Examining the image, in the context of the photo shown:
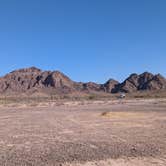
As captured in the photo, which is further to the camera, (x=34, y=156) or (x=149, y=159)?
(x=34, y=156)

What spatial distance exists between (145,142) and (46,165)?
6.49 meters

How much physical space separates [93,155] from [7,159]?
3088 millimetres

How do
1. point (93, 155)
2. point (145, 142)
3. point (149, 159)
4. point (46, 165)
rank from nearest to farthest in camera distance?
point (46, 165) → point (149, 159) → point (93, 155) → point (145, 142)

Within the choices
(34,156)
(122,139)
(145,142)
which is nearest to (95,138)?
(122,139)

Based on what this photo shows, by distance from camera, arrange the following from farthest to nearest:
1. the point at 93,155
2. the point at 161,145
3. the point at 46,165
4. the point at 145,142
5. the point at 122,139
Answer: the point at 122,139 → the point at 145,142 → the point at 161,145 → the point at 93,155 → the point at 46,165

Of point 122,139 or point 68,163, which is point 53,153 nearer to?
point 68,163

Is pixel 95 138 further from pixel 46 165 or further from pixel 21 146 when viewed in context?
pixel 46 165

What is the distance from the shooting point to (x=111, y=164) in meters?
12.2

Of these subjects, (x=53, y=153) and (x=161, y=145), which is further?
(x=161, y=145)

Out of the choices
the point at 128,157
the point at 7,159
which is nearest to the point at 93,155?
the point at 128,157

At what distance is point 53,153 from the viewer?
14.3 meters

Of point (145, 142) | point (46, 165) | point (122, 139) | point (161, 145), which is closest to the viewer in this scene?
point (46, 165)

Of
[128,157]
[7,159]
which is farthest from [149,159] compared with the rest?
[7,159]

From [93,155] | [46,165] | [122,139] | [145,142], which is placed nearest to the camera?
[46,165]
